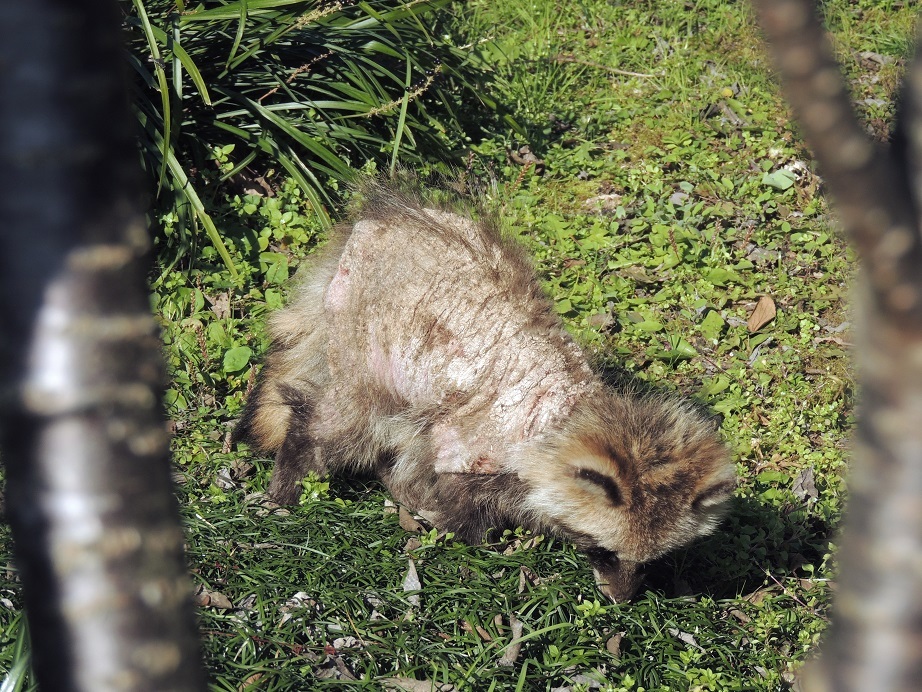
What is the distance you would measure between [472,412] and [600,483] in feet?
2.44

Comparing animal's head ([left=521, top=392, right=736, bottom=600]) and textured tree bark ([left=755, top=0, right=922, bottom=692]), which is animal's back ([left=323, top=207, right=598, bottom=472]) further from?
textured tree bark ([left=755, top=0, right=922, bottom=692])

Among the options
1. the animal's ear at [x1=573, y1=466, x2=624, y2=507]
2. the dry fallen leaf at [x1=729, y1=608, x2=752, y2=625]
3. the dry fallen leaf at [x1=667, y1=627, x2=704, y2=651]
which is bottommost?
the dry fallen leaf at [x1=667, y1=627, x2=704, y2=651]

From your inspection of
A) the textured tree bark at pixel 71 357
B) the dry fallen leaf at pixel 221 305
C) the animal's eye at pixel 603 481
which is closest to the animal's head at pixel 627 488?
the animal's eye at pixel 603 481

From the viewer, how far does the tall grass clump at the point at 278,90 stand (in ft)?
18.1

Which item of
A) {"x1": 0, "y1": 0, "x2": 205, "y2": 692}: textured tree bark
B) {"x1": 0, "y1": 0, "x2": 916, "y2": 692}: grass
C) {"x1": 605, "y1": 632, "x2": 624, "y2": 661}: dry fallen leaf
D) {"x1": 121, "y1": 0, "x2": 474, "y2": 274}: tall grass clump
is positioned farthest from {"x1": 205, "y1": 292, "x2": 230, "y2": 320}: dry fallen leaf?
→ {"x1": 0, "y1": 0, "x2": 205, "y2": 692}: textured tree bark

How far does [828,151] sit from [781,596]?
3588 mm

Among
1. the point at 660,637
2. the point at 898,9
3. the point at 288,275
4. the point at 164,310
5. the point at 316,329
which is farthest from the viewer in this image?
the point at 898,9

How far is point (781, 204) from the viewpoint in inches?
259

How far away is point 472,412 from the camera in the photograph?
14.4 ft

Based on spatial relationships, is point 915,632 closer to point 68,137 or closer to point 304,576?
point 68,137

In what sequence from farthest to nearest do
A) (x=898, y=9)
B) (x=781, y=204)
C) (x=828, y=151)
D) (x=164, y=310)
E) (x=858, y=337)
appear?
(x=898, y=9) < (x=781, y=204) < (x=164, y=310) < (x=858, y=337) < (x=828, y=151)

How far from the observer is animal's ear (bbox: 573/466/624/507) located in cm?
394

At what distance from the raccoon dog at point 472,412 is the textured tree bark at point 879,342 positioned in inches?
114

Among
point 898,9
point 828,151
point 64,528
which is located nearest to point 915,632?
point 828,151
